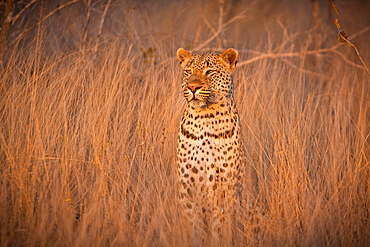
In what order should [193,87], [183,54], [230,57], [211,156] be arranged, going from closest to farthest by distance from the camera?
1. [193,87]
2. [211,156]
3. [230,57]
4. [183,54]

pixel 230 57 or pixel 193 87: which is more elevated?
pixel 230 57

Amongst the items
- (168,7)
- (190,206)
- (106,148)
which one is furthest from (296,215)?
(168,7)

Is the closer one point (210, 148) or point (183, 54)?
point (210, 148)

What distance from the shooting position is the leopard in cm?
386

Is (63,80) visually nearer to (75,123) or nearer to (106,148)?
(75,123)

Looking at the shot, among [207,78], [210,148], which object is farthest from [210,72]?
[210,148]

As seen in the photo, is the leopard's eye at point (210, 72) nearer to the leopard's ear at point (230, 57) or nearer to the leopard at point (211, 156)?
the leopard at point (211, 156)

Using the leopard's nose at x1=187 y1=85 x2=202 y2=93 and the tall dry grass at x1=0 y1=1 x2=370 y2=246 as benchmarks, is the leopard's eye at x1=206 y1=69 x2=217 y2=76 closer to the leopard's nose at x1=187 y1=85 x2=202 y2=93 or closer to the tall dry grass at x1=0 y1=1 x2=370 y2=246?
the leopard's nose at x1=187 y1=85 x2=202 y2=93

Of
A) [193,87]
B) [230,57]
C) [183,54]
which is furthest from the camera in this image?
[183,54]

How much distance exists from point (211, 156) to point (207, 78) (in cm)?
65

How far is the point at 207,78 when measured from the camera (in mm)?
3906

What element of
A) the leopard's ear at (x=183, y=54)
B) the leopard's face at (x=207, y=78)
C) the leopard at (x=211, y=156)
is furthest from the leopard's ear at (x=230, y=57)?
the leopard's ear at (x=183, y=54)

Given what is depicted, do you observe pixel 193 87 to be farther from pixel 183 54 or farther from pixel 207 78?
pixel 183 54

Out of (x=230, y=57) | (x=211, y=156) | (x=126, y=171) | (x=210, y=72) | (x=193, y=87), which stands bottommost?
(x=126, y=171)
